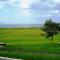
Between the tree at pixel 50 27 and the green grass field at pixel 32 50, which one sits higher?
the tree at pixel 50 27

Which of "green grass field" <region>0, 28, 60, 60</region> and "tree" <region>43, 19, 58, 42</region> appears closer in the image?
"green grass field" <region>0, 28, 60, 60</region>

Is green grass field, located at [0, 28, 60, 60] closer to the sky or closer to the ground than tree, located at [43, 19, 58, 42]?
closer to the ground

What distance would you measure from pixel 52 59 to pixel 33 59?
7.36 feet

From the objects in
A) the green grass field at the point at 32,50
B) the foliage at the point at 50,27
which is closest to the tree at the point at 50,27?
the foliage at the point at 50,27

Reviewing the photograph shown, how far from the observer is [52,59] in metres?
34.2

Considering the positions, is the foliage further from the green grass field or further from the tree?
the green grass field

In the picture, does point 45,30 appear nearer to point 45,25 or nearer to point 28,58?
point 45,25

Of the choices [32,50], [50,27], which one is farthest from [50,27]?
[32,50]

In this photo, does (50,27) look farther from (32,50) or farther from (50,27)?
(32,50)

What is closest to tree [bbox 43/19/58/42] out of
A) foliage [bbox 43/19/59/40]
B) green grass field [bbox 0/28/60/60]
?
foliage [bbox 43/19/59/40]

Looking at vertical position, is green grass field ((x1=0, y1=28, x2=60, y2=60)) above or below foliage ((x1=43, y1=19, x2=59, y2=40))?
below

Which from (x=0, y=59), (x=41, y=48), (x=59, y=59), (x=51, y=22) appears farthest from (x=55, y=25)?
(x=0, y=59)

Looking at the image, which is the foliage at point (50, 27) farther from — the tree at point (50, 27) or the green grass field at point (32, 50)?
the green grass field at point (32, 50)

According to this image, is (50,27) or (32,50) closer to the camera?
(32,50)
